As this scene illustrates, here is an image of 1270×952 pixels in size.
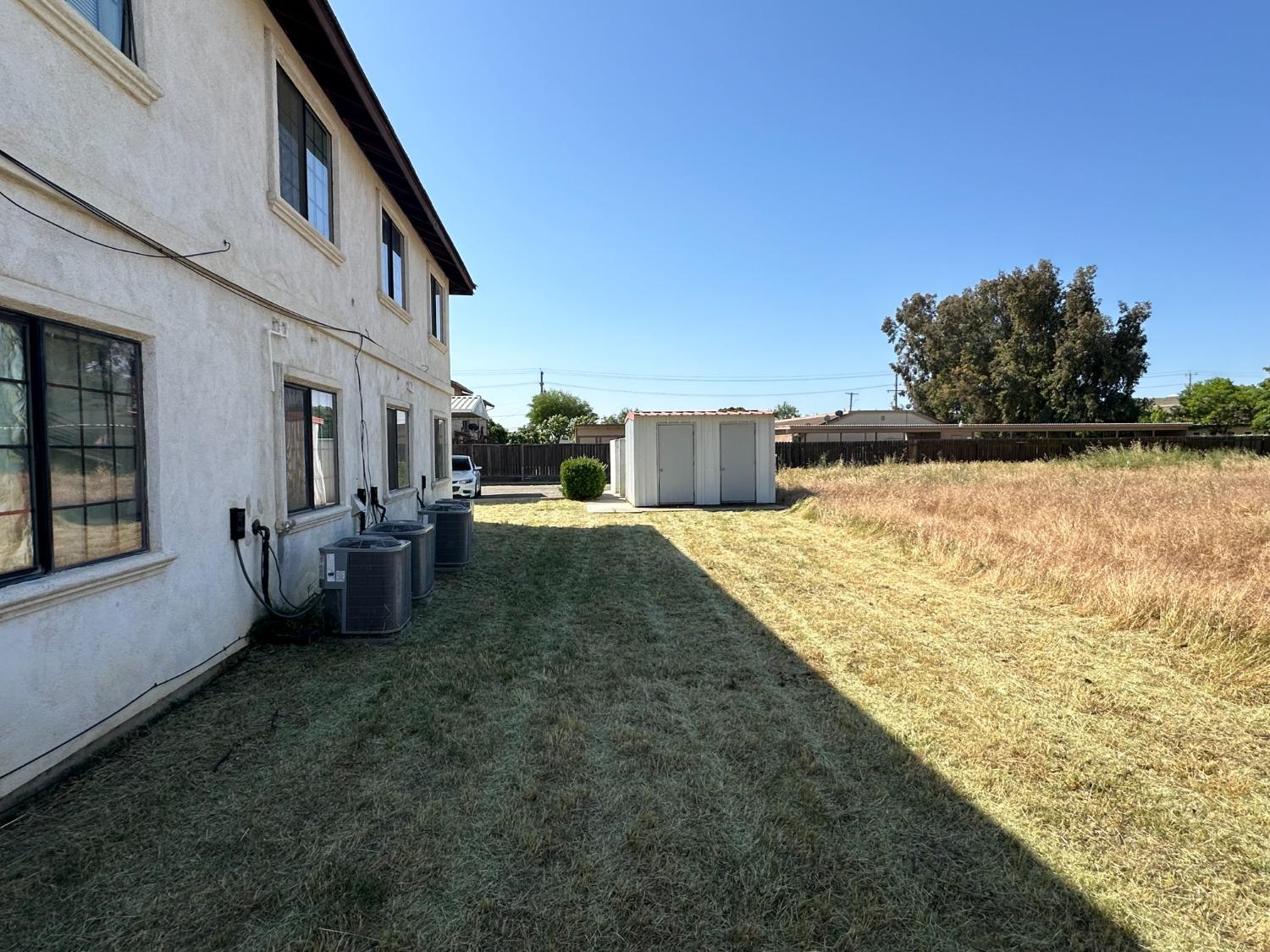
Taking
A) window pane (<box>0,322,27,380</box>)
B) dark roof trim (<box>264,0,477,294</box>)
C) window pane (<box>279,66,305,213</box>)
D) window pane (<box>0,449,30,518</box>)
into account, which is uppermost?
dark roof trim (<box>264,0,477,294</box>)

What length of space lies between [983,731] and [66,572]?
525 centimetres

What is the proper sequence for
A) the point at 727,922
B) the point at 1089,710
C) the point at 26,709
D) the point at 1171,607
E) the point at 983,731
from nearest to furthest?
the point at 727,922, the point at 26,709, the point at 983,731, the point at 1089,710, the point at 1171,607

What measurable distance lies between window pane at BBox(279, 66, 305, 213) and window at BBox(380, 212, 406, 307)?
253cm

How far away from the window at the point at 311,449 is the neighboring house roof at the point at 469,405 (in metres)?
21.7

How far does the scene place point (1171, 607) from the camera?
5594mm

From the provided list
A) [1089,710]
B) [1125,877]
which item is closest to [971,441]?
[1089,710]

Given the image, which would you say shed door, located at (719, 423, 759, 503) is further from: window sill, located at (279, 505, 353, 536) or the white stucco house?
the white stucco house

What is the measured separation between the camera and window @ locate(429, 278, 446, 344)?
1246cm

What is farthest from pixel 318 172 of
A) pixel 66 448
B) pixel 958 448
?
pixel 958 448

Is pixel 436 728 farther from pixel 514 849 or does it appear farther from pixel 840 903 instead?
pixel 840 903

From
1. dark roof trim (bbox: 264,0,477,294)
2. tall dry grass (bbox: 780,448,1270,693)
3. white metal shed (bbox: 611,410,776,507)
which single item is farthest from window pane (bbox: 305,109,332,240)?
white metal shed (bbox: 611,410,776,507)

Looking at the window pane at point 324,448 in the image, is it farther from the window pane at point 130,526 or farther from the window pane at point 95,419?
the window pane at point 95,419

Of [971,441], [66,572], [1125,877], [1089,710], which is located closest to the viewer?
[1125,877]

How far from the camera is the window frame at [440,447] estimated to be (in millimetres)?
12383
